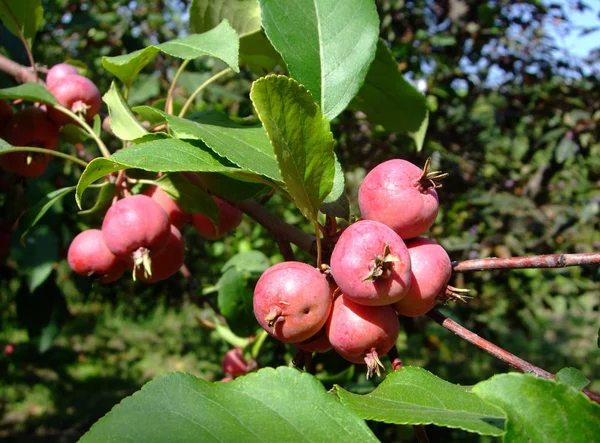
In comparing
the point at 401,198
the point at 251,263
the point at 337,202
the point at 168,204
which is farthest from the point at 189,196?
the point at 251,263

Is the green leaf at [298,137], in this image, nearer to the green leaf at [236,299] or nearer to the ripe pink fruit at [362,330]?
the ripe pink fruit at [362,330]

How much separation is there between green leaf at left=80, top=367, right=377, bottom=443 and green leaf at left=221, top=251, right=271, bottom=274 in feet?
2.88

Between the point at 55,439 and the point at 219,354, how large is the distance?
1.95 meters

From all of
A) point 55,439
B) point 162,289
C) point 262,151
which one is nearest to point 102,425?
point 262,151

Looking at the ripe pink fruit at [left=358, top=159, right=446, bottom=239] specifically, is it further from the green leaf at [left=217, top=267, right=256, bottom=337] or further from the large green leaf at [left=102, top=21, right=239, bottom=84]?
the green leaf at [left=217, top=267, right=256, bottom=337]

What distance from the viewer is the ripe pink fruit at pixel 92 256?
3.32 ft

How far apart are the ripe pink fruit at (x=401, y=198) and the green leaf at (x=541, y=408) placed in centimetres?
26

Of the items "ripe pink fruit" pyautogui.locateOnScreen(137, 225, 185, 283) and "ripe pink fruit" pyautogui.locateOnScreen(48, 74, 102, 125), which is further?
"ripe pink fruit" pyautogui.locateOnScreen(48, 74, 102, 125)

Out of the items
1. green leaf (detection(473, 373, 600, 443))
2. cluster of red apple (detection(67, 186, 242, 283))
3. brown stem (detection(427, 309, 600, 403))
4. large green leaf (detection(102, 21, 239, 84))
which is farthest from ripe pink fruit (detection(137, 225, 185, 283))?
green leaf (detection(473, 373, 600, 443))

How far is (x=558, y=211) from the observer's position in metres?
2.76

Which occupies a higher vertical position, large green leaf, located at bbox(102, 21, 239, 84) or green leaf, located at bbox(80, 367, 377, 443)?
large green leaf, located at bbox(102, 21, 239, 84)

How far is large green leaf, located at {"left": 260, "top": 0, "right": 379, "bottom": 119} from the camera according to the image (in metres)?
0.90

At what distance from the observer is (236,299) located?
1.50m

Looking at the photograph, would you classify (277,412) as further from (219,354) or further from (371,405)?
(219,354)
